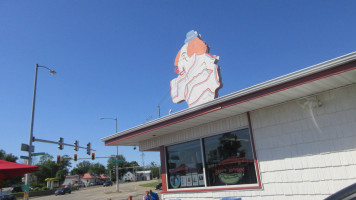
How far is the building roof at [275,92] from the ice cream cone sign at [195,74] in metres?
1.79

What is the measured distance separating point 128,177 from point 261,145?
395ft

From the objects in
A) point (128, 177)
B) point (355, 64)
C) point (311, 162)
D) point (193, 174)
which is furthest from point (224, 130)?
point (128, 177)

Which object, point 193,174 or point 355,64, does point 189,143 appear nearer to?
point 193,174

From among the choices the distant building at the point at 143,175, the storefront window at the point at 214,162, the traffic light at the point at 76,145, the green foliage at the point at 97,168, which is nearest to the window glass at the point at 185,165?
the storefront window at the point at 214,162

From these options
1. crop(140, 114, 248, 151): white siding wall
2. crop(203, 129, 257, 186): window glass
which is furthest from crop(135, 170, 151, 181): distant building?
crop(203, 129, 257, 186): window glass

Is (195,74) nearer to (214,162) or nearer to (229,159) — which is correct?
(214,162)

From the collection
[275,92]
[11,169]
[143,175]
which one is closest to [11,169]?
[11,169]

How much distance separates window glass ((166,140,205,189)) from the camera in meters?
8.88

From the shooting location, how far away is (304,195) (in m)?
6.31

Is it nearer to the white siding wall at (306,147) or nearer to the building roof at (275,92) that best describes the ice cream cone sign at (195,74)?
the building roof at (275,92)

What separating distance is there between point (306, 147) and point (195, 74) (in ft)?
17.5

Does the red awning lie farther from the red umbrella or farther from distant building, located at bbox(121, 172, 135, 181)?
distant building, located at bbox(121, 172, 135, 181)

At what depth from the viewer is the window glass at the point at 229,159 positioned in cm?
756

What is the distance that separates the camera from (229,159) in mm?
8062
